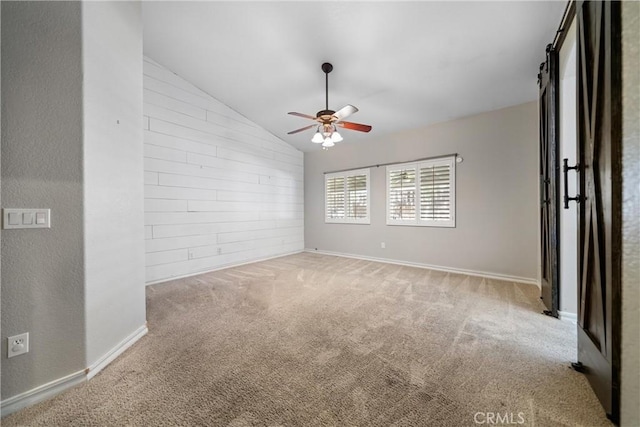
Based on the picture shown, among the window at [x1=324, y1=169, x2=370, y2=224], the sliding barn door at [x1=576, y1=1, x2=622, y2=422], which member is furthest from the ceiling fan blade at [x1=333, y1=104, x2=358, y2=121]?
the window at [x1=324, y1=169, x2=370, y2=224]

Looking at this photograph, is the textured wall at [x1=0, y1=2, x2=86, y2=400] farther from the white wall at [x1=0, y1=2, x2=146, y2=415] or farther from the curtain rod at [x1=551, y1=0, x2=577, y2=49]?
the curtain rod at [x1=551, y1=0, x2=577, y2=49]

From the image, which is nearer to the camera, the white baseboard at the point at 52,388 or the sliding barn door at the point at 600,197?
the sliding barn door at the point at 600,197

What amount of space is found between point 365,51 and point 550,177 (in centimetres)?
254

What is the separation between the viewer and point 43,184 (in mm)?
1426

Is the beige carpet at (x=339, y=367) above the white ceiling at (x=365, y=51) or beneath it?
beneath

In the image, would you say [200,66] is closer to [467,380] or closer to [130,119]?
[130,119]

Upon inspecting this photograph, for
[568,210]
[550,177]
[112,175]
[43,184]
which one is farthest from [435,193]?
[43,184]

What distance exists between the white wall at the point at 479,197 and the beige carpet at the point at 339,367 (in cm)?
99

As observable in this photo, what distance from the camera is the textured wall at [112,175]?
5.30ft

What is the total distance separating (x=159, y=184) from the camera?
12.4 feet

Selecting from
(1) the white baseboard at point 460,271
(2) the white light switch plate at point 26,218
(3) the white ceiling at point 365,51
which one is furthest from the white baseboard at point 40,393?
(1) the white baseboard at point 460,271

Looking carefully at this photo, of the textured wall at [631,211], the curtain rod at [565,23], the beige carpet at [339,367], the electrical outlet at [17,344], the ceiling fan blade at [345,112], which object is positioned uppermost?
the curtain rod at [565,23]

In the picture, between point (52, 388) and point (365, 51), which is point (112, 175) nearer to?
point (52, 388)

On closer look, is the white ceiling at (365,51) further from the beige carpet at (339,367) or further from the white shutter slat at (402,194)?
the beige carpet at (339,367)
